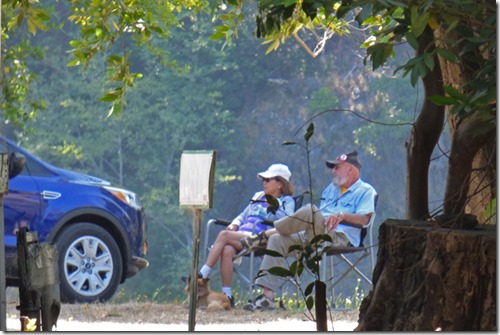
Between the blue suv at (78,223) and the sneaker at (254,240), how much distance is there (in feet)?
3.44

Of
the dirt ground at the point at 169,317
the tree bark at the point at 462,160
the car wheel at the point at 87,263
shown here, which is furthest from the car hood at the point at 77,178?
the tree bark at the point at 462,160

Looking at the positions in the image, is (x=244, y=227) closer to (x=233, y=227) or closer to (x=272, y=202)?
(x=233, y=227)

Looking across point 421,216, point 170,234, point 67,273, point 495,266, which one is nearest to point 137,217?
point 67,273

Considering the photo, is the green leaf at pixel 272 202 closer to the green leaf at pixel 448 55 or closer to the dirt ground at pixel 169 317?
the green leaf at pixel 448 55

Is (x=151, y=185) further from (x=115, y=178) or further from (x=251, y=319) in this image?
(x=251, y=319)

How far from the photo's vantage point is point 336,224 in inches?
380

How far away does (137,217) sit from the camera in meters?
10.6

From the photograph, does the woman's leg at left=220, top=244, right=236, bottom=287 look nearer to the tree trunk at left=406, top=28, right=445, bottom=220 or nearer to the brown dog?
the brown dog

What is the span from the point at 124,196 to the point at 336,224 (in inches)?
70.1

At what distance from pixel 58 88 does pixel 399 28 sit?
3020cm

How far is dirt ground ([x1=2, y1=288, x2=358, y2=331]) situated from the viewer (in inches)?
325

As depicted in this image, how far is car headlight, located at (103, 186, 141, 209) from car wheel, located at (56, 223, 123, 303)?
12.6 inches

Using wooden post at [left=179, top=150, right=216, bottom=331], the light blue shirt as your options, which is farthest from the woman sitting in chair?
wooden post at [left=179, top=150, right=216, bottom=331]

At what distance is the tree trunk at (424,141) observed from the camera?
495cm
